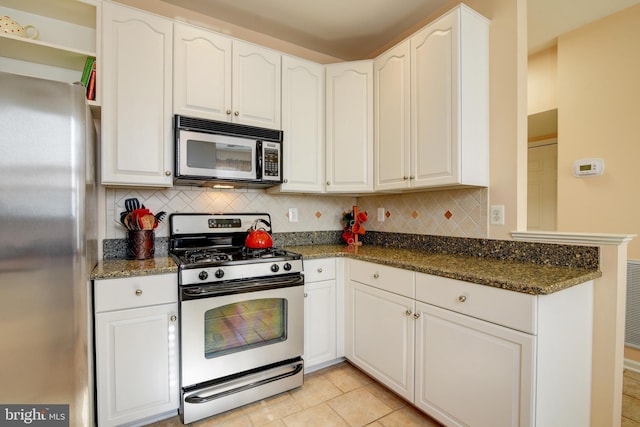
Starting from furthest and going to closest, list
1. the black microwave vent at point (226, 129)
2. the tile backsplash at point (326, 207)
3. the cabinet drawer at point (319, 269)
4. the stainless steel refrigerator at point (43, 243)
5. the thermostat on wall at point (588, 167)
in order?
the thermostat on wall at point (588, 167) → the cabinet drawer at point (319, 269) → the tile backsplash at point (326, 207) → the black microwave vent at point (226, 129) → the stainless steel refrigerator at point (43, 243)

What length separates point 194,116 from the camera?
1924mm

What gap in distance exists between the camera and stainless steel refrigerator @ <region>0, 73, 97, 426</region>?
115 centimetres

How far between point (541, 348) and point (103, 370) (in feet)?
6.62

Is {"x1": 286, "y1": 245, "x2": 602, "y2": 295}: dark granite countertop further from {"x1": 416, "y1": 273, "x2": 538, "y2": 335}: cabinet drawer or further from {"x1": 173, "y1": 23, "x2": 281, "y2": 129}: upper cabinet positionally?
{"x1": 173, "y1": 23, "x2": 281, "y2": 129}: upper cabinet

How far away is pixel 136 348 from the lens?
5.11ft

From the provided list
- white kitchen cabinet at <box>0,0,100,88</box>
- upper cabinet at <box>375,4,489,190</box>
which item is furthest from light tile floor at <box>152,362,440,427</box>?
white kitchen cabinet at <box>0,0,100,88</box>

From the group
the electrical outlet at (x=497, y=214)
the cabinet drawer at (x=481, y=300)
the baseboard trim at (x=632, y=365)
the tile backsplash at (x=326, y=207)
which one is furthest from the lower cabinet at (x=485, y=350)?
the baseboard trim at (x=632, y=365)

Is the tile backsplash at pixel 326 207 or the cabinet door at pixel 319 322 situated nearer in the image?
the tile backsplash at pixel 326 207

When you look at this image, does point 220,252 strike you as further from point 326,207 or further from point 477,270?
point 477,270

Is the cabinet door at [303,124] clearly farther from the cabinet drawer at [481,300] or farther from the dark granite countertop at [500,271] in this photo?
the cabinet drawer at [481,300]

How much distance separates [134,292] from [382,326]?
4.77 ft

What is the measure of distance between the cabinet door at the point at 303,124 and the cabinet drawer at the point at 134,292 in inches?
41.0

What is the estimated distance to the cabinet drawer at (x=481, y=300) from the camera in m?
1.18

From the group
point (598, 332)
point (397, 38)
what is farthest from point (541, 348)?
point (397, 38)
